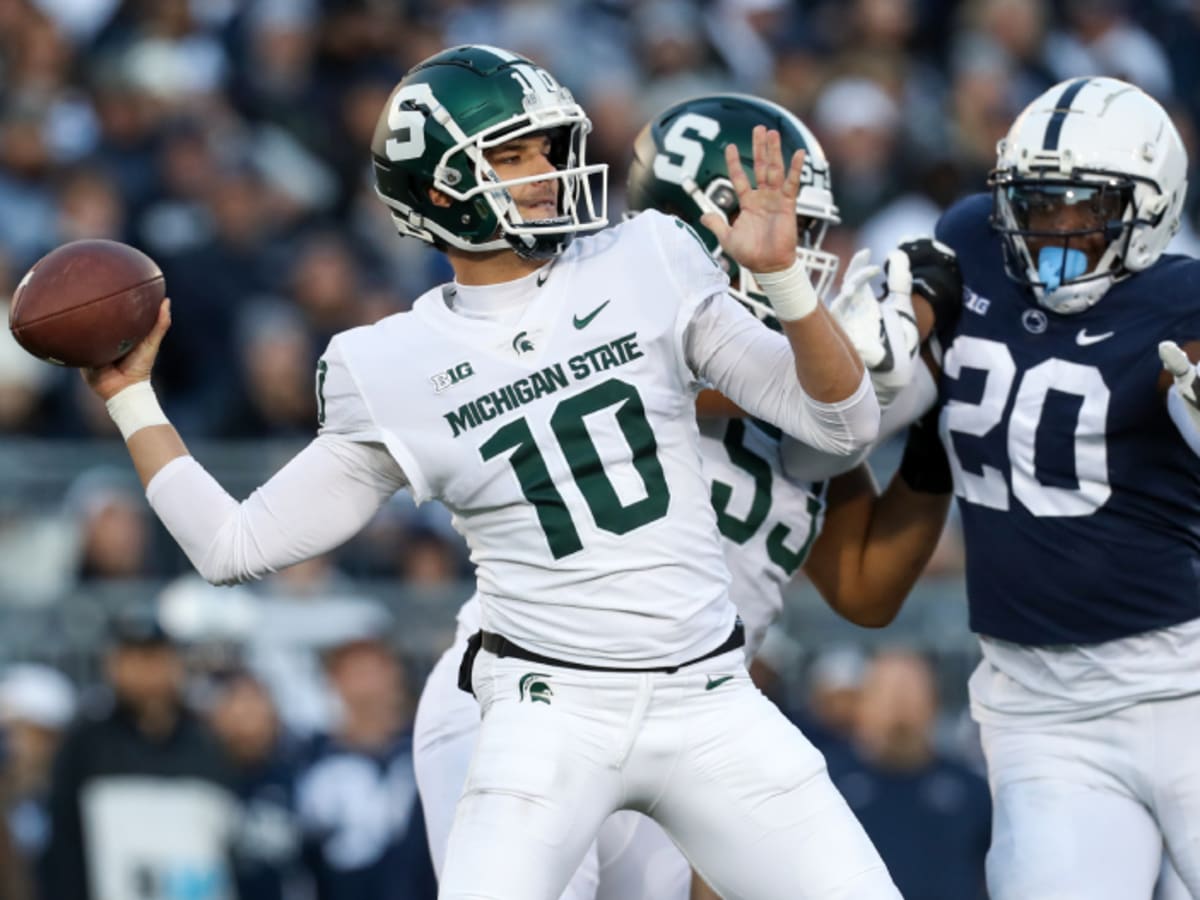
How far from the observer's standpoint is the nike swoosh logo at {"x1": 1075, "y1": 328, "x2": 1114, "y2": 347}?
445cm

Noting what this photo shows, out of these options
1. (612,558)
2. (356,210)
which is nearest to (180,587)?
(356,210)

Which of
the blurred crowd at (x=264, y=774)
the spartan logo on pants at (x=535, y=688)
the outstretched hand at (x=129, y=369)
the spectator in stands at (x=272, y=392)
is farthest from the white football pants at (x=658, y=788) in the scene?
the spectator in stands at (x=272, y=392)

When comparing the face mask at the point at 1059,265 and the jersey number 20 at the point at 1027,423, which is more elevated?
the face mask at the point at 1059,265

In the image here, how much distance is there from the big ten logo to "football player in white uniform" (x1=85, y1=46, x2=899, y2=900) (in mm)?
3638

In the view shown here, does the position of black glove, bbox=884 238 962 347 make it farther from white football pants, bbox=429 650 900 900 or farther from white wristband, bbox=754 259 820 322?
white football pants, bbox=429 650 900 900

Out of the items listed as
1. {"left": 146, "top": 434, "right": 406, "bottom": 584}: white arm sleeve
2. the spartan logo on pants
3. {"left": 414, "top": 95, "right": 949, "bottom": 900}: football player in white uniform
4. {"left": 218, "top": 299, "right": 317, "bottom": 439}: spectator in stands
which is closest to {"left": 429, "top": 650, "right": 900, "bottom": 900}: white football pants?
the spartan logo on pants

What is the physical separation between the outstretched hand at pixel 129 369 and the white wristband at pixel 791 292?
1.16m

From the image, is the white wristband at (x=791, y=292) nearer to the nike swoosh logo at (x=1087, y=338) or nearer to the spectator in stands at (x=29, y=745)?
the nike swoosh logo at (x=1087, y=338)

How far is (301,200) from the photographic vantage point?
10.0 meters

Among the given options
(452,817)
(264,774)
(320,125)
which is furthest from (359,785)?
(320,125)

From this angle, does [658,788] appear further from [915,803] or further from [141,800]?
[141,800]

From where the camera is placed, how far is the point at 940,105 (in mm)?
10883

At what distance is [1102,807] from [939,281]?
1.11m

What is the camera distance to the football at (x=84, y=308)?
4.06 m
